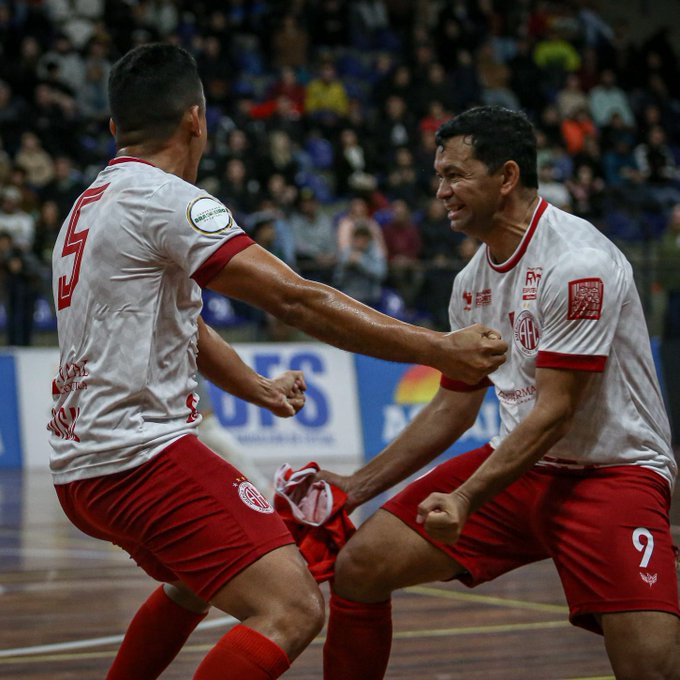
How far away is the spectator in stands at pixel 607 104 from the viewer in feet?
68.5

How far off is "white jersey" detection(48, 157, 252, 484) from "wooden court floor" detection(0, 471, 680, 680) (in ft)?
6.27

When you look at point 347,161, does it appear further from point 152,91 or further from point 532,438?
point 152,91

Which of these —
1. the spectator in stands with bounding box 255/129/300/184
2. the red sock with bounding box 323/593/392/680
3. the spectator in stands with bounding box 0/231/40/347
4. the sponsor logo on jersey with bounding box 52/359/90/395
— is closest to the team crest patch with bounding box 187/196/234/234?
the sponsor logo on jersey with bounding box 52/359/90/395

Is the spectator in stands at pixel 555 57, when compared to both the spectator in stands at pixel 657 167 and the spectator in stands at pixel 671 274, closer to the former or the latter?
the spectator in stands at pixel 657 167

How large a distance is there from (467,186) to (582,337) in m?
0.64

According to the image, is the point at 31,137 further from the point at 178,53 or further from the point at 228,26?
the point at 178,53


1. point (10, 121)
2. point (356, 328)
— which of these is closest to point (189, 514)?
point (356, 328)

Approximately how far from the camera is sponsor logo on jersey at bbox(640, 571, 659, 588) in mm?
3873

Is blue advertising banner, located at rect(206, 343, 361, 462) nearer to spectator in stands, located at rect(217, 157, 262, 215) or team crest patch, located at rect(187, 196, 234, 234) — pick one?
spectator in stands, located at rect(217, 157, 262, 215)

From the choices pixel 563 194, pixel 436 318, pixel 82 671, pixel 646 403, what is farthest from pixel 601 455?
pixel 563 194

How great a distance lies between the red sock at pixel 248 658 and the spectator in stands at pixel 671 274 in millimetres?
11722

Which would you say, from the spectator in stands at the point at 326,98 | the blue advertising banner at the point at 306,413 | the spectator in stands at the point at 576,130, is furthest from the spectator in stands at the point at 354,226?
the spectator in stands at the point at 576,130

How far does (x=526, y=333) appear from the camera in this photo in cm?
415

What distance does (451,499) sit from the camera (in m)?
3.75
